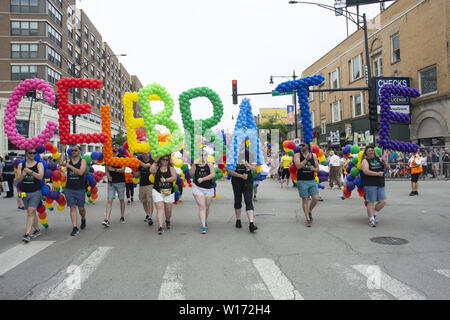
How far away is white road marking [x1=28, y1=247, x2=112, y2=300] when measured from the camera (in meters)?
3.83

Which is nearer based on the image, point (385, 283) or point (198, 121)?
point (385, 283)


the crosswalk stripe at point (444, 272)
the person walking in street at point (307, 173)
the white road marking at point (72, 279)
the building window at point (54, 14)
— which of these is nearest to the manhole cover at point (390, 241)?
the crosswalk stripe at point (444, 272)

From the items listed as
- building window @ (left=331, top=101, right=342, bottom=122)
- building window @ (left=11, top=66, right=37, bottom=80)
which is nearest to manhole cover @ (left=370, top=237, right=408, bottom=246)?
building window @ (left=331, top=101, right=342, bottom=122)

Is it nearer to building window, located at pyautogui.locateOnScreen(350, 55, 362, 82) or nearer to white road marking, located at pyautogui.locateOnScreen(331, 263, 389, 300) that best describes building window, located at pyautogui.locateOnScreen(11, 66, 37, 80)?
building window, located at pyautogui.locateOnScreen(350, 55, 362, 82)

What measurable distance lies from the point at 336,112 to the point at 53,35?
3215 centimetres

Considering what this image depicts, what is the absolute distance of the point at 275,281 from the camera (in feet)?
14.0

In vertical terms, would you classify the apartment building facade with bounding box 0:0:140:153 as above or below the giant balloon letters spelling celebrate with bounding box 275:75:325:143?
above

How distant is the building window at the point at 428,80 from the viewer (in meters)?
21.2

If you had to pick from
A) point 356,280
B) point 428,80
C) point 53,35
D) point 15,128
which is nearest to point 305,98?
point 356,280

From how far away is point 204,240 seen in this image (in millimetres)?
6453

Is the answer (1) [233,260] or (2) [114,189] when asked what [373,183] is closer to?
(1) [233,260]

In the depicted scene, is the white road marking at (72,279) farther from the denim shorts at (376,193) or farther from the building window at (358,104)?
the building window at (358,104)

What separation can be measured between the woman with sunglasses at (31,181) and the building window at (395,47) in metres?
24.8

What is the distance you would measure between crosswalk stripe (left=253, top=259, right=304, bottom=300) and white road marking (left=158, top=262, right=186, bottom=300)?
104 cm
